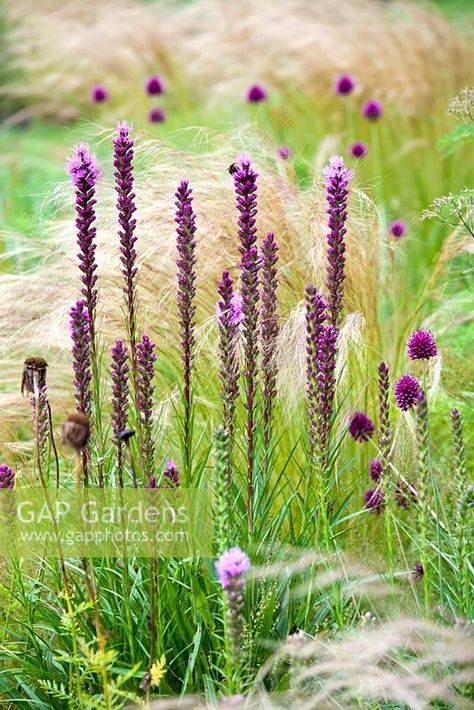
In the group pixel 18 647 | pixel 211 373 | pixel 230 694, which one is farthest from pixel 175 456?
pixel 230 694

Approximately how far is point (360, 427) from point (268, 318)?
0.74 metres

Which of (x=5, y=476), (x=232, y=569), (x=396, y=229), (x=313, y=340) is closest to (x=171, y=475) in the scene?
(x=5, y=476)

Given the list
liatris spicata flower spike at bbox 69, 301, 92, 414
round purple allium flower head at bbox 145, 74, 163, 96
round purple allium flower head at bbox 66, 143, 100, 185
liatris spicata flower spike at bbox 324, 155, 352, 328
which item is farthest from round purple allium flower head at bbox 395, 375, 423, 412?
round purple allium flower head at bbox 145, 74, 163, 96

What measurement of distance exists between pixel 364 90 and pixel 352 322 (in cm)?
497

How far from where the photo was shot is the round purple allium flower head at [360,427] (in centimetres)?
300

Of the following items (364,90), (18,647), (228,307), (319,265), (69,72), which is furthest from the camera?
(69,72)

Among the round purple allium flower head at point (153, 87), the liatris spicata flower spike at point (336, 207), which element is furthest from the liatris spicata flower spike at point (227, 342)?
the round purple allium flower head at point (153, 87)

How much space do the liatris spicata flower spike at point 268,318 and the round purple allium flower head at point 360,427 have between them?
494mm

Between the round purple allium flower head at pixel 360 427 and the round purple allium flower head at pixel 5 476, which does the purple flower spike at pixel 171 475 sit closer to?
the round purple allium flower head at pixel 5 476

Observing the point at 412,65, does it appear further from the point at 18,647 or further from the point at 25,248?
the point at 18,647

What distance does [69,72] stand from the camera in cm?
1065

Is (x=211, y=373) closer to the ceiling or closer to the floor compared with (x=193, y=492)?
closer to the ceiling

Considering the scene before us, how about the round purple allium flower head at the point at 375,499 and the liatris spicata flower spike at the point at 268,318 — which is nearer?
the liatris spicata flower spike at the point at 268,318

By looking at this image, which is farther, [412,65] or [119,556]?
[412,65]
